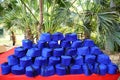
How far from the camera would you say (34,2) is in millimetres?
3830

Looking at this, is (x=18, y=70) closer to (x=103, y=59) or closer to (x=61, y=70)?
(x=61, y=70)

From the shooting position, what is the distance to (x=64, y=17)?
342cm

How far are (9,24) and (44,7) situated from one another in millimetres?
1048

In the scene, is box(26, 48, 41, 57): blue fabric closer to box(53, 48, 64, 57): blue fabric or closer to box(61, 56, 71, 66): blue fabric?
box(53, 48, 64, 57): blue fabric

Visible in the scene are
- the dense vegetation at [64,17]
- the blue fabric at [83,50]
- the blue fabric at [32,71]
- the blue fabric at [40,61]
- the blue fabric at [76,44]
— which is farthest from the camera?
the dense vegetation at [64,17]

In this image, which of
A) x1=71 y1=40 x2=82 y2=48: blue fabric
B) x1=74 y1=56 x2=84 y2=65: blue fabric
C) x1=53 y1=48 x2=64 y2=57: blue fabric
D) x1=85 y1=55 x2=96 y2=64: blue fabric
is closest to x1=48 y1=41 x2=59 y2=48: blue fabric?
x1=53 y1=48 x2=64 y2=57: blue fabric

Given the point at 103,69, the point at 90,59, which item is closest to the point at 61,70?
the point at 90,59

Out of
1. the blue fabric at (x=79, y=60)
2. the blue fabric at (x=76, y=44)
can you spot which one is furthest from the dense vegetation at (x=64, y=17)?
the blue fabric at (x=79, y=60)

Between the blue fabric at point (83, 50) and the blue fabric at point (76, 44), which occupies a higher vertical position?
the blue fabric at point (76, 44)

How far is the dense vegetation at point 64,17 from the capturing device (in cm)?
333

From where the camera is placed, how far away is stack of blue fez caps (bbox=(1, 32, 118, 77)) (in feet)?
8.30

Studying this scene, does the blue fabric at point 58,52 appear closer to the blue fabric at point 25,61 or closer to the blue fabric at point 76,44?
the blue fabric at point 76,44

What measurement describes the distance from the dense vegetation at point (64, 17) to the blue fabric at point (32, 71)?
1010mm

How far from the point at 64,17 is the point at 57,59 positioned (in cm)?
102
